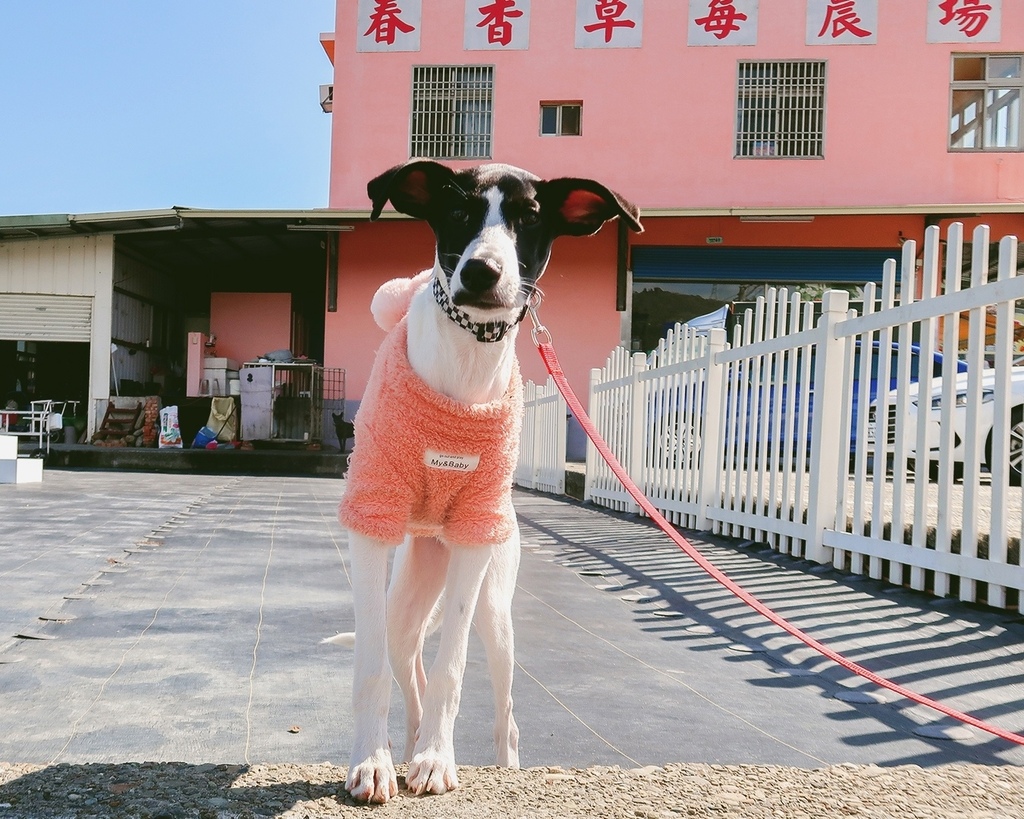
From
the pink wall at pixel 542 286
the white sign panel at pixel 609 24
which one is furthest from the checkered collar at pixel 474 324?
the white sign panel at pixel 609 24

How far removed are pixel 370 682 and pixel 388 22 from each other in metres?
16.3

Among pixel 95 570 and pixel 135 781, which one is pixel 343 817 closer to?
pixel 135 781

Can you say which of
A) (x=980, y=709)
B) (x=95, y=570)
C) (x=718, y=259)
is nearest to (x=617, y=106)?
(x=718, y=259)

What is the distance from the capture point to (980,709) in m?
2.59

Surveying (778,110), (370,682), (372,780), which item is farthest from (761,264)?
(372,780)

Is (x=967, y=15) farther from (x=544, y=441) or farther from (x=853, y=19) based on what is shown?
(x=544, y=441)

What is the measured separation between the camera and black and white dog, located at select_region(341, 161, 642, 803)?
6.36 feet

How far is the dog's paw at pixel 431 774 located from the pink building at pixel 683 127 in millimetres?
13777

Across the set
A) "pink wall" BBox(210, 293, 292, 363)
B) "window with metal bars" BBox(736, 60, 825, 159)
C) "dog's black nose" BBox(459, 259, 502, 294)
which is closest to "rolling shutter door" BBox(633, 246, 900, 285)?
"window with metal bars" BBox(736, 60, 825, 159)

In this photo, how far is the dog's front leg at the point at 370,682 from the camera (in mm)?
1777

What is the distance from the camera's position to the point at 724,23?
15586mm

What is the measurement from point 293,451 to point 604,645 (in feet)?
39.3

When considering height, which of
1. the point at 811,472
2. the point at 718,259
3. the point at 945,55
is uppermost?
the point at 945,55

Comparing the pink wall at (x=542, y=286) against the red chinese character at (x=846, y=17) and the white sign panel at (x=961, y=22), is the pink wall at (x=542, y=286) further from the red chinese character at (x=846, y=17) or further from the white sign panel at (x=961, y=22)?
the white sign panel at (x=961, y=22)
